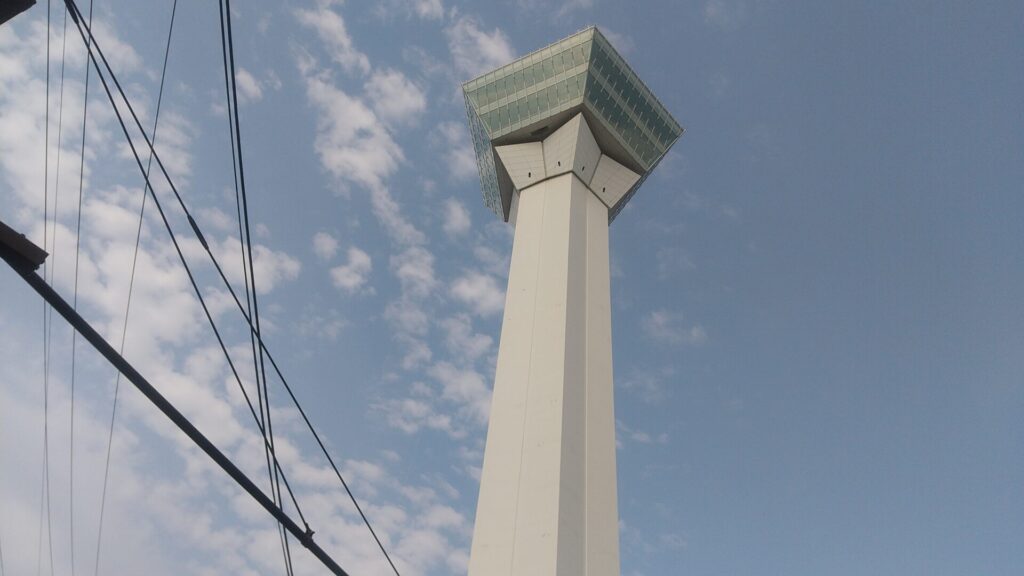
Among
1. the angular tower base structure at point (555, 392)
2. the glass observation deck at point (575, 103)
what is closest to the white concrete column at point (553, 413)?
the angular tower base structure at point (555, 392)

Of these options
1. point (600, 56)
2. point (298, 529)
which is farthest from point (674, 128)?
point (298, 529)

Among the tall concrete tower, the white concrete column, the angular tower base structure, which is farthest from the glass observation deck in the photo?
the white concrete column

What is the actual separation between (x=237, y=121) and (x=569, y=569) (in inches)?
689

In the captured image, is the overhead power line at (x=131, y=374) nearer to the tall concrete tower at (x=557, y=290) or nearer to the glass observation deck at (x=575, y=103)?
the tall concrete tower at (x=557, y=290)

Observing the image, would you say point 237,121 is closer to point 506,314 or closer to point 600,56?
point 506,314

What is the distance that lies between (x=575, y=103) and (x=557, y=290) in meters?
11.3

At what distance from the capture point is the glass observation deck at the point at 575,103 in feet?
116

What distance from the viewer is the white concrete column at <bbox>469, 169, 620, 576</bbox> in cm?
2205

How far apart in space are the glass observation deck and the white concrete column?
183 inches

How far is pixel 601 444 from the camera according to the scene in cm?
2534

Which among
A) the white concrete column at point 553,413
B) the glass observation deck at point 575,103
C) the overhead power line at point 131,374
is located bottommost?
the overhead power line at point 131,374

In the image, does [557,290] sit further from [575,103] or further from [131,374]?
[131,374]

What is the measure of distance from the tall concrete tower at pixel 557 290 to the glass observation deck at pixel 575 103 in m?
0.07

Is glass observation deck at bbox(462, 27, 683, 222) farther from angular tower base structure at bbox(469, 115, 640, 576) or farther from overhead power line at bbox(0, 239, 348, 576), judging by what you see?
overhead power line at bbox(0, 239, 348, 576)
